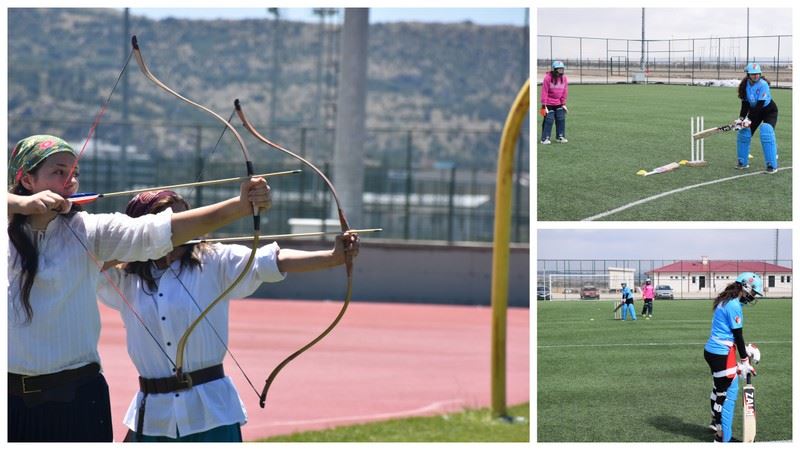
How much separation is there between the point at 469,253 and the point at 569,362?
12.9 m

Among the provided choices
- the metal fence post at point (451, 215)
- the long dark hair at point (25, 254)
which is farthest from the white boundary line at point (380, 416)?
the metal fence post at point (451, 215)

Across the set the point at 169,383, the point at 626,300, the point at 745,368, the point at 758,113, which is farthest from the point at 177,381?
the point at 758,113

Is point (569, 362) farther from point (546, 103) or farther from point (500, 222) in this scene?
point (500, 222)

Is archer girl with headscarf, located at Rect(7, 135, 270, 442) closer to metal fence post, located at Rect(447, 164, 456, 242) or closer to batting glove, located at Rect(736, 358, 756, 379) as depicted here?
batting glove, located at Rect(736, 358, 756, 379)

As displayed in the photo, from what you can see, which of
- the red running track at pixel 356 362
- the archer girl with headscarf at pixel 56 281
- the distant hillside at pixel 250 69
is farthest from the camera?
the distant hillside at pixel 250 69

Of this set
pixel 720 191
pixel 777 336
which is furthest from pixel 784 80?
pixel 777 336

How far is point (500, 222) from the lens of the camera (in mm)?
6863

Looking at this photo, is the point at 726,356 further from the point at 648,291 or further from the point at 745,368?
the point at 648,291

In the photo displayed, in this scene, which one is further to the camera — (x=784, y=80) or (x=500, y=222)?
(x=500, y=222)

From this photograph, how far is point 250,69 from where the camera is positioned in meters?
63.0

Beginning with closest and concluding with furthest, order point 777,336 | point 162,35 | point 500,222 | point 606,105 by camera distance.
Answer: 1. point 777,336
2. point 606,105
3. point 500,222
4. point 162,35

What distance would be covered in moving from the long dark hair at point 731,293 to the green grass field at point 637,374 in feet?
0.25

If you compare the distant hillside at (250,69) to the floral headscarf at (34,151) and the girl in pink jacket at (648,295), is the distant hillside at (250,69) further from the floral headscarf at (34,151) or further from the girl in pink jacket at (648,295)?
the floral headscarf at (34,151)

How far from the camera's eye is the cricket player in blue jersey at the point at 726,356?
4.66 metres
